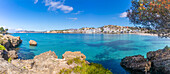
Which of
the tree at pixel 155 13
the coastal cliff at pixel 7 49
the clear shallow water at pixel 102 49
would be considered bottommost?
the clear shallow water at pixel 102 49

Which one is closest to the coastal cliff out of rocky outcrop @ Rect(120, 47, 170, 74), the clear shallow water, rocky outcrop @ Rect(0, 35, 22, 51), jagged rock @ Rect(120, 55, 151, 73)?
rocky outcrop @ Rect(0, 35, 22, 51)

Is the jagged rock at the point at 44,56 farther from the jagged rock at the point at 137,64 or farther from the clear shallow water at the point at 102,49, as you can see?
the jagged rock at the point at 137,64

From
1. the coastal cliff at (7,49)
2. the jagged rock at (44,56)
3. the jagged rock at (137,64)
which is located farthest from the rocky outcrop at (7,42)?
the jagged rock at (137,64)

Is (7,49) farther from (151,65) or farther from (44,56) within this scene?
(151,65)

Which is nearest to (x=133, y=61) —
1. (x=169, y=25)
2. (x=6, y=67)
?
(x=169, y=25)

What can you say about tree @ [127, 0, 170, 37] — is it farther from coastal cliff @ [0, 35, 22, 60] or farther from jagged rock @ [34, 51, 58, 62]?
coastal cliff @ [0, 35, 22, 60]

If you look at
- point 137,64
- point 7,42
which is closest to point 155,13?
point 137,64

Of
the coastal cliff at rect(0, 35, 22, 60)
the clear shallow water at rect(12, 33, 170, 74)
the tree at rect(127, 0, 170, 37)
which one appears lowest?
the clear shallow water at rect(12, 33, 170, 74)

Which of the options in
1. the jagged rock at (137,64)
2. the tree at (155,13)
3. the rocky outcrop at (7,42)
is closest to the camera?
the tree at (155,13)

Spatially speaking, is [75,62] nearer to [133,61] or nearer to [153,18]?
[153,18]

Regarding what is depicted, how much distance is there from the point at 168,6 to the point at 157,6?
0.67 meters

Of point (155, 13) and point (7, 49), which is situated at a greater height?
point (155, 13)

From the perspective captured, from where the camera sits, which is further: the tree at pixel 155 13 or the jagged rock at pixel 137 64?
the jagged rock at pixel 137 64

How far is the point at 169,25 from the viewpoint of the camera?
23.6 ft
